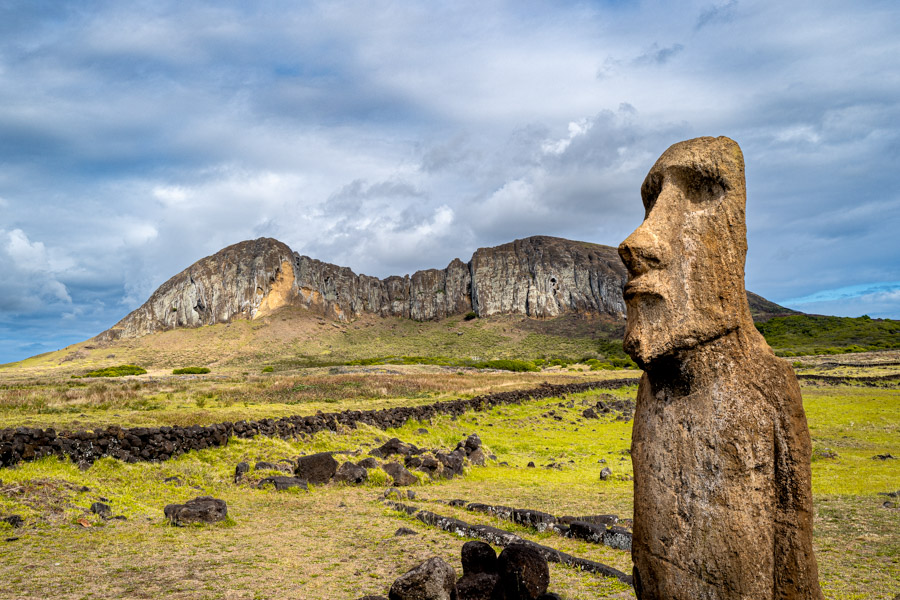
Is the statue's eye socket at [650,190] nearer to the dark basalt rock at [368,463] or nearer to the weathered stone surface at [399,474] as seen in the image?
the weathered stone surface at [399,474]

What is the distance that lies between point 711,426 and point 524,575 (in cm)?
371

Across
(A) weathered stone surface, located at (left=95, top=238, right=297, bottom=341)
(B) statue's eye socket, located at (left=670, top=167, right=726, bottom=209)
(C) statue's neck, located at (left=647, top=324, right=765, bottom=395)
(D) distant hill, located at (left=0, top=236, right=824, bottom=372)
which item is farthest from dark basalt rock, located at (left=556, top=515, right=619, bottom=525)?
(A) weathered stone surface, located at (left=95, top=238, right=297, bottom=341)

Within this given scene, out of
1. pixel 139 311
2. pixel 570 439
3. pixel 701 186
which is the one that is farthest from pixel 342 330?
pixel 701 186

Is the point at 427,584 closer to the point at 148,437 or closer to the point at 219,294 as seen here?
the point at 148,437

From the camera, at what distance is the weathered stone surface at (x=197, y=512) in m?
10.9

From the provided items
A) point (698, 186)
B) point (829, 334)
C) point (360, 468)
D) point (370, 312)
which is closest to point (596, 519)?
point (698, 186)

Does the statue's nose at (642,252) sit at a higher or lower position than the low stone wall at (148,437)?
higher

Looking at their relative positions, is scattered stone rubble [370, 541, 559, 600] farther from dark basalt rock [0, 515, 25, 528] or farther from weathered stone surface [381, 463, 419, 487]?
weathered stone surface [381, 463, 419, 487]

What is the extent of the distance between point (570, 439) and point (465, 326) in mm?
108810

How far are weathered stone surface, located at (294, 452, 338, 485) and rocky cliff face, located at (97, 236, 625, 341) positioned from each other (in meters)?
118

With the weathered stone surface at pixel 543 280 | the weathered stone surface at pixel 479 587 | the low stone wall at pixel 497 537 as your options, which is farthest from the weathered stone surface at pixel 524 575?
the weathered stone surface at pixel 543 280

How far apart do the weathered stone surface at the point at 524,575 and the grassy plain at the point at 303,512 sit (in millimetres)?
608

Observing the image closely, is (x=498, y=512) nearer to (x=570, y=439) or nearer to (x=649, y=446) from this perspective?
(x=649, y=446)

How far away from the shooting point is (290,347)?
102m
